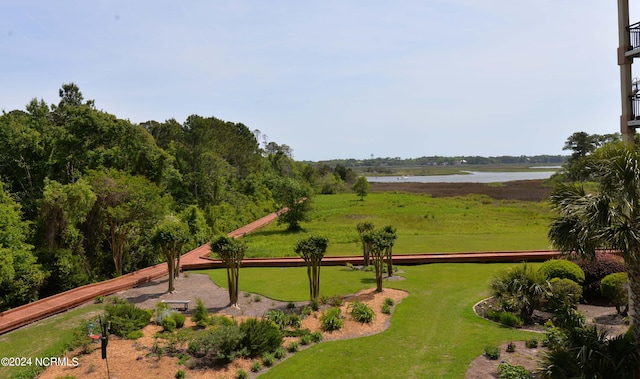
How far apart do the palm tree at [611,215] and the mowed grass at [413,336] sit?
388cm

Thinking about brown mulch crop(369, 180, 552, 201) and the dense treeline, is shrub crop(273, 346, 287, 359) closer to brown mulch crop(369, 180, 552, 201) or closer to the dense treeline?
the dense treeline

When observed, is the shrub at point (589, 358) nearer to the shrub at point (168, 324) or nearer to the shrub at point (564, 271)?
the shrub at point (564, 271)

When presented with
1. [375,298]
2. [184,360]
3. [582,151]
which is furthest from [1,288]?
[582,151]

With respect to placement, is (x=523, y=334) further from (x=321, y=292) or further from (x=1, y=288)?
(x=1, y=288)

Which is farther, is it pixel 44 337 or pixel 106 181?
pixel 106 181

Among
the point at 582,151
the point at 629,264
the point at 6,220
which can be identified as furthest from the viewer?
the point at 582,151

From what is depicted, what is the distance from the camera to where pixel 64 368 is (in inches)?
401

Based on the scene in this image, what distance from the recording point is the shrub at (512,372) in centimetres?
886

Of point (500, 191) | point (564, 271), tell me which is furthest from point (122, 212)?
point (500, 191)

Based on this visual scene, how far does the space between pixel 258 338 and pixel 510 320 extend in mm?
7435

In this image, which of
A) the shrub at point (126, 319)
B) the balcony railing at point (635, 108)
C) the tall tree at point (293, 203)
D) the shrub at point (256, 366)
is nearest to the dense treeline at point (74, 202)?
the shrub at point (126, 319)

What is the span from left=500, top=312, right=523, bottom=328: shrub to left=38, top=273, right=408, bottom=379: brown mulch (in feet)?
11.3

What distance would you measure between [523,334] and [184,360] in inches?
361

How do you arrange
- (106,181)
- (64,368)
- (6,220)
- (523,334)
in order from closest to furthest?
(64,368), (523,334), (6,220), (106,181)
